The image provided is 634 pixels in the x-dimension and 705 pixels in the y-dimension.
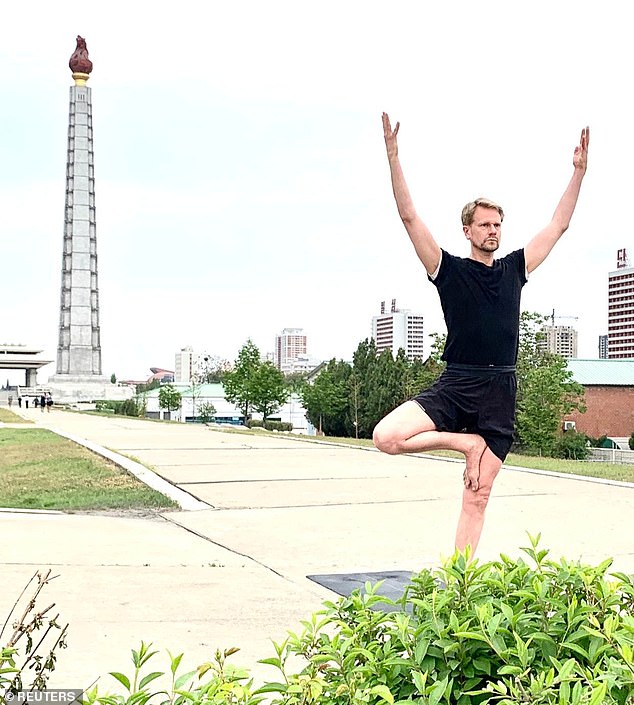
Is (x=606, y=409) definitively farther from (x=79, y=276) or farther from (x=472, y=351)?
(x=79, y=276)

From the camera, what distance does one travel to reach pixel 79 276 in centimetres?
8794

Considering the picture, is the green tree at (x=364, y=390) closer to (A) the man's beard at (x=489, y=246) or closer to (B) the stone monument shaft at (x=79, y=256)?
(B) the stone monument shaft at (x=79, y=256)

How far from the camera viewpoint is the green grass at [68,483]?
1049 centimetres

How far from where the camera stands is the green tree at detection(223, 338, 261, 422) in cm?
5325

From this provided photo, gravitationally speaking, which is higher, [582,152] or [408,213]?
[582,152]

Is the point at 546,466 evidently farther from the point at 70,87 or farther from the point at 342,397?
the point at 70,87

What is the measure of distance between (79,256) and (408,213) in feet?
285

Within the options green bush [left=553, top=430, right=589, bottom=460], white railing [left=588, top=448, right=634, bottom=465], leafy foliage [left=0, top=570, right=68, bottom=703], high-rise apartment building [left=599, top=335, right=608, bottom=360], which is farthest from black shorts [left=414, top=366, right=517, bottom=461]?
high-rise apartment building [left=599, top=335, right=608, bottom=360]

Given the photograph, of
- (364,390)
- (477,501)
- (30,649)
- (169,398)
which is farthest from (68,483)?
(169,398)

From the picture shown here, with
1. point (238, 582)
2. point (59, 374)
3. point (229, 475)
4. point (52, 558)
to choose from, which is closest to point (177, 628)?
point (238, 582)

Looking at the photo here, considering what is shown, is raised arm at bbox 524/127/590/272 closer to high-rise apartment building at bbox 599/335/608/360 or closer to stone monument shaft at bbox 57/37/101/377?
stone monument shaft at bbox 57/37/101/377

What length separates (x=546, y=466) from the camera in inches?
635

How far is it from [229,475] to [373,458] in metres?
4.42

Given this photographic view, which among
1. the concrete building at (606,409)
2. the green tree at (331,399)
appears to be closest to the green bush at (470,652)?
the green tree at (331,399)
